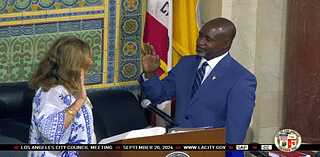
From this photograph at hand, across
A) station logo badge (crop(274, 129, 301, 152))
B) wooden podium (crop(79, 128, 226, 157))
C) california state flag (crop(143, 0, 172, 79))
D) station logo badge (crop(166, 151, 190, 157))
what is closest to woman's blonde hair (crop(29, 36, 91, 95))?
wooden podium (crop(79, 128, 226, 157))

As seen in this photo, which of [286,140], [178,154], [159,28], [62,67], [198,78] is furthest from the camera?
[159,28]

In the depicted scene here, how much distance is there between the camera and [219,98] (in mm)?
2990

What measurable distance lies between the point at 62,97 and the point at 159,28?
1952 millimetres

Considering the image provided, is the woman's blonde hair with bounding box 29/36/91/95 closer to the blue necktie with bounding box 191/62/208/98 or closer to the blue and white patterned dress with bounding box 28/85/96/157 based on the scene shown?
the blue and white patterned dress with bounding box 28/85/96/157

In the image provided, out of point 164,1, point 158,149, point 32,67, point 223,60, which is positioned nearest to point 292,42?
point 164,1

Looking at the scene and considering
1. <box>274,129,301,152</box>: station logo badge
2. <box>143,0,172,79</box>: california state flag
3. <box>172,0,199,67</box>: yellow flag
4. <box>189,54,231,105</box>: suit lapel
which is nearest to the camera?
<box>274,129,301,152</box>: station logo badge

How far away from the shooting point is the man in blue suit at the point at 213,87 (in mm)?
2871

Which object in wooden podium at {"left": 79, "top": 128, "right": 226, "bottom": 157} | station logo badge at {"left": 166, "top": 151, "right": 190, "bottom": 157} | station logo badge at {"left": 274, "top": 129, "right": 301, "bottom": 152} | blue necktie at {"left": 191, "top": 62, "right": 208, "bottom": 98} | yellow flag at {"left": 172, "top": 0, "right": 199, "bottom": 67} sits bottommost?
station logo badge at {"left": 274, "top": 129, "right": 301, "bottom": 152}

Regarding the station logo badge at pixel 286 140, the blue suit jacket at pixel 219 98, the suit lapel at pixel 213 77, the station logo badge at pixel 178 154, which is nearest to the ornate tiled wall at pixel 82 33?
the blue suit jacket at pixel 219 98

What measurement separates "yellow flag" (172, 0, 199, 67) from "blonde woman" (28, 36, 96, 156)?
1980 millimetres

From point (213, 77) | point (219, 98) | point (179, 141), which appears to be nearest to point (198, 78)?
point (213, 77)

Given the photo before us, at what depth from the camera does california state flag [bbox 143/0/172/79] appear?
455 cm

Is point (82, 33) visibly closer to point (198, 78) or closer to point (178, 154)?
point (198, 78)

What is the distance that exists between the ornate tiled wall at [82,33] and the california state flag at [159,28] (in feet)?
1.29
